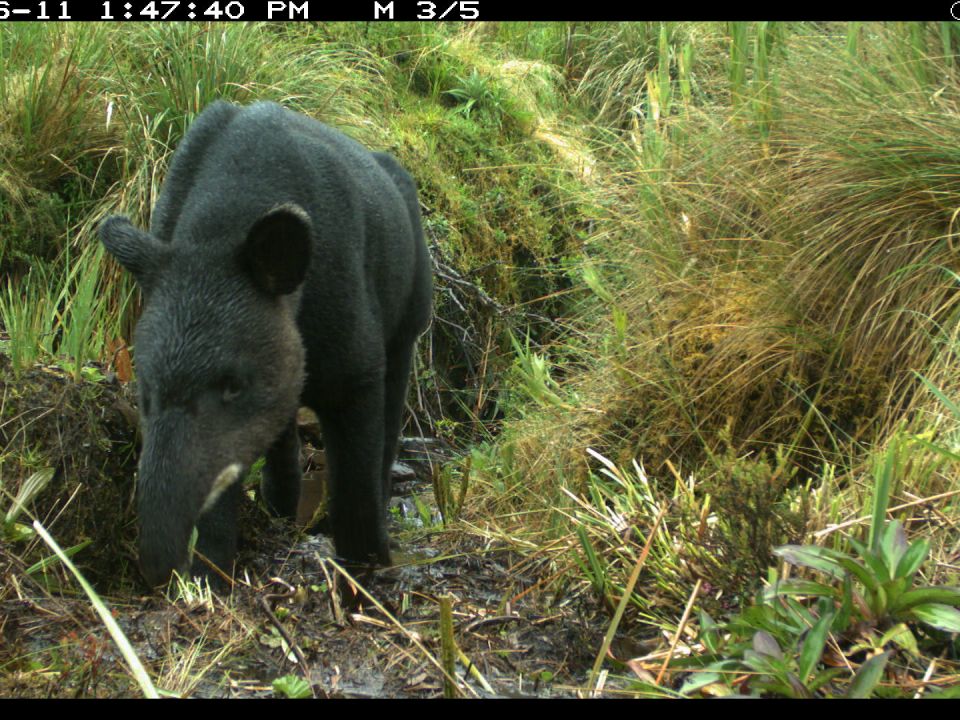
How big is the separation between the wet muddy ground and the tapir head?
312 millimetres

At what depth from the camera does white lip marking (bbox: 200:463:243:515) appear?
3.38 meters

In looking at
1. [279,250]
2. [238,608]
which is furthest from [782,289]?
[238,608]

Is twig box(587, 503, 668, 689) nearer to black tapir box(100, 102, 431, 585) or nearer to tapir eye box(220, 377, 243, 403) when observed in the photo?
black tapir box(100, 102, 431, 585)

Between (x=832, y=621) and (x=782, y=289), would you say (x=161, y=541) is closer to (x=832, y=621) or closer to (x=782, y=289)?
(x=832, y=621)

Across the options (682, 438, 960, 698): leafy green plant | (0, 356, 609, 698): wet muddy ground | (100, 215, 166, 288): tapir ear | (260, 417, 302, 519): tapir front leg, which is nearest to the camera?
(682, 438, 960, 698): leafy green plant

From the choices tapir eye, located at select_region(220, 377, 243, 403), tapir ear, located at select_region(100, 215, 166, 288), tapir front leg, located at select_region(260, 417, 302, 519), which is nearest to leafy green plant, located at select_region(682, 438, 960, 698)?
tapir eye, located at select_region(220, 377, 243, 403)

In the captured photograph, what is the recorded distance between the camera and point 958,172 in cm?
463

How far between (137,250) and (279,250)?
481mm

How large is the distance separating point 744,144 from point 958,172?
3.80 feet

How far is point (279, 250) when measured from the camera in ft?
12.0

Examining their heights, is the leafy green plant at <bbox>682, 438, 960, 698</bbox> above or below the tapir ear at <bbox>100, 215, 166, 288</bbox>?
below

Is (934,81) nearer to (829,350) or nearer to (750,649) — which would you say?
(829,350)

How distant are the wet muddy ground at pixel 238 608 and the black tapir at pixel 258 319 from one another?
0.28m

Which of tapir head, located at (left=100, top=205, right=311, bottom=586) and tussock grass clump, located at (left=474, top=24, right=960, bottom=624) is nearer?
tapir head, located at (left=100, top=205, right=311, bottom=586)
